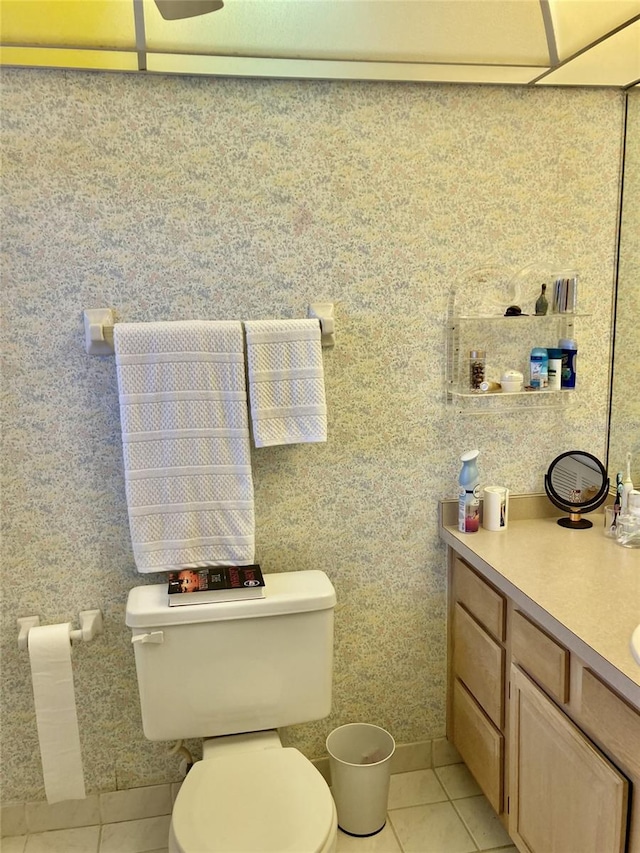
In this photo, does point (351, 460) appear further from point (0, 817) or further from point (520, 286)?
point (0, 817)

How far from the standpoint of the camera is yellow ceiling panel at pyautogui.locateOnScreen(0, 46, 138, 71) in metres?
1.53

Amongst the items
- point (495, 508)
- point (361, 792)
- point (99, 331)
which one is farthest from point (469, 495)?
point (99, 331)

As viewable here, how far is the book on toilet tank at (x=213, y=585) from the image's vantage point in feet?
5.47

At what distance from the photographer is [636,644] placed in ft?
4.01

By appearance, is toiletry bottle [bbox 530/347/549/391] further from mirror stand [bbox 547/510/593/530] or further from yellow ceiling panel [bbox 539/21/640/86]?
yellow ceiling panel [bbox 539/21/640/86]

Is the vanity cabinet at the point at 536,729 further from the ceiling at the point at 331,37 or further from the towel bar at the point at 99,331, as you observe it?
the ceiling at the point at 331,37

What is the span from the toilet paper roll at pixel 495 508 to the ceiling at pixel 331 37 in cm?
112

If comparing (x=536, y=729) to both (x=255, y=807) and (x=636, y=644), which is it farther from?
(x=255, y=807)

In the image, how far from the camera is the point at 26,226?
1659mm

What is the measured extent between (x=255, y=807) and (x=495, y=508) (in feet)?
3.26

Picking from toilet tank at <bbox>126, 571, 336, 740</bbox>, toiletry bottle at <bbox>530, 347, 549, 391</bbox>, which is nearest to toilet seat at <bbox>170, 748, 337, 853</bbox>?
toilet tank at <bbox>126, 571, 336, 740</bbox>

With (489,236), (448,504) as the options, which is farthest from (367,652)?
(489,236)

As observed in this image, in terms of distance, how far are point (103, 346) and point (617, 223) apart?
1.49 meters

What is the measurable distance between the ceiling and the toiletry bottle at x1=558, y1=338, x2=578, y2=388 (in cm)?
72
